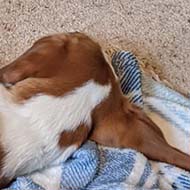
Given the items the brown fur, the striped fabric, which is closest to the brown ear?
the brown fur

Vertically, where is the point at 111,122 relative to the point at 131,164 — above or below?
above

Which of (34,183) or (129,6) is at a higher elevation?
(129,6)

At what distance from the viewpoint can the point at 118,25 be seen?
1.79 m

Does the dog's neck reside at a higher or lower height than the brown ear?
lower

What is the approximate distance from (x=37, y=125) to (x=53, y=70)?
0.40 ft

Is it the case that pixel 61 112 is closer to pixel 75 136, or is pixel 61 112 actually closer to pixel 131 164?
pixel 75 136

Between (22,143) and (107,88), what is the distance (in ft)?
0.72

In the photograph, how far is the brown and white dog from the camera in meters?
1.20

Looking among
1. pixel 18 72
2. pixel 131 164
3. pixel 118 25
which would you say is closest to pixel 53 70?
pixel 18 72

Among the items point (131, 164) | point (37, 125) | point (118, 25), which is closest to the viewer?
point (37, 125)

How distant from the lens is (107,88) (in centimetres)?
126

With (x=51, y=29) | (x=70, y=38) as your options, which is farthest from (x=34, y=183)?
(x=51, y=29)

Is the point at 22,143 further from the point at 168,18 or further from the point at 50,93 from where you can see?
the point at 168,18

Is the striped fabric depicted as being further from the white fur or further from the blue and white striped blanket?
the white fur
